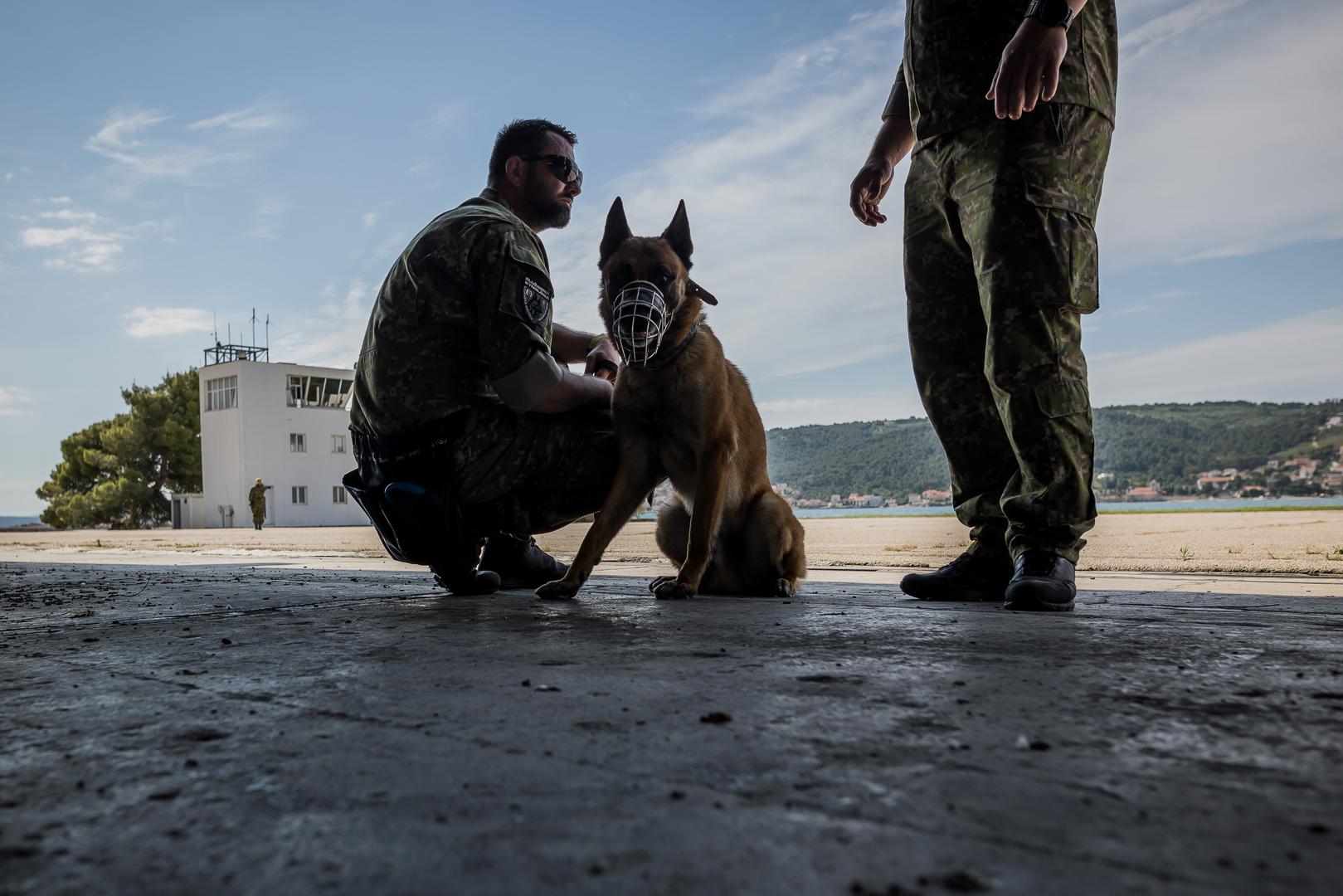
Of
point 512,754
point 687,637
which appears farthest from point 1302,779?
point 687,637

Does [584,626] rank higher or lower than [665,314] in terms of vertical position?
lower

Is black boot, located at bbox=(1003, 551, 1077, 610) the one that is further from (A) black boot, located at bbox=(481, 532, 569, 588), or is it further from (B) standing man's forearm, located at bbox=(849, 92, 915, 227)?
(A) black boot, located at bbox=(481, 532, 569, 588)

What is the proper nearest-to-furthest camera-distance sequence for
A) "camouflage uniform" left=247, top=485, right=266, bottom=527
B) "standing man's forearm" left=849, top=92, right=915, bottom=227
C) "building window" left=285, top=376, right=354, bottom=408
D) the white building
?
"standing man's forearm" left=849, top=92, right=915, bottom=227 < "camouflage uniform" left=247, top=485, right=266, bottom=527 < the white building < "building window" left=285, top=376, right=354, bottom=408

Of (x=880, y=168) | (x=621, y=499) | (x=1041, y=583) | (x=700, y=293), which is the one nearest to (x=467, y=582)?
(x=621, y=499)

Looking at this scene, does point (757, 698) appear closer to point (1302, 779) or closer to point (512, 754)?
point (512, 754)

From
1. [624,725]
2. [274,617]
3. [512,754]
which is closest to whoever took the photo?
[512,754]

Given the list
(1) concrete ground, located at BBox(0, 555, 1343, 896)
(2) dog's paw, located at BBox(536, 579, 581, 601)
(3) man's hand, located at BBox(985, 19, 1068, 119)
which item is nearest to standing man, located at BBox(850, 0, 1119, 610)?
(3) man's hand, located at BBox(985, 19, 1068, 119)

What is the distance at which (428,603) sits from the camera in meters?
2.99

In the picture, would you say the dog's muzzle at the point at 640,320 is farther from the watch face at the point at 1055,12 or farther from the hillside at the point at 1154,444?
the hillside at the point at 1154,444

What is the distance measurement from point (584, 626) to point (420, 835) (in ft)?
4.85

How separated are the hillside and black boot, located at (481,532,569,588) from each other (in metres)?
12.8

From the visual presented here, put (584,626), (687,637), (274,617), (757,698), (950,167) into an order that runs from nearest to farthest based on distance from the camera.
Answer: (757,698)
(687,637)
(584,626)
(274,617)
(950,167)

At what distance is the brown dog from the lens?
131 inches

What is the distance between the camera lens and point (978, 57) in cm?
282
